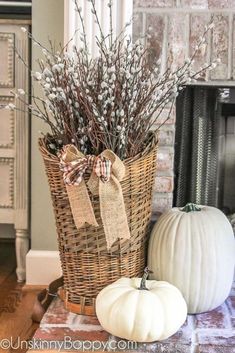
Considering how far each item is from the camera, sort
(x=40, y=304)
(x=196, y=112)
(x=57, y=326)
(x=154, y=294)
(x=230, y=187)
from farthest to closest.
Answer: (x=230, y=187) → (x=196, y=112) → (x=40, y=304) → (x=57, y=326) → (x=154, y=294)

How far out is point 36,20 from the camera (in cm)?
209

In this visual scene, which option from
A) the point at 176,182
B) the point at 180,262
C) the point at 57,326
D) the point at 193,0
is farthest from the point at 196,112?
the point at 57,326

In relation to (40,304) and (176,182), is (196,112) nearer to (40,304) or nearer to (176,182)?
(176,182)

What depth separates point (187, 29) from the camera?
184 centimetres

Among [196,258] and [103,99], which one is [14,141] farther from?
[196,258]

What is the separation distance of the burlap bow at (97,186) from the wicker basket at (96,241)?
1.4 inches

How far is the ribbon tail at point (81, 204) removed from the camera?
1.53 metres

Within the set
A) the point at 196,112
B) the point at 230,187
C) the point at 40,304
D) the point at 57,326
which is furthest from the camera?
the point at 230,187

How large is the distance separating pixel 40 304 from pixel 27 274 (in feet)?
1.35

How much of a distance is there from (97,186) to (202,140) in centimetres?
63

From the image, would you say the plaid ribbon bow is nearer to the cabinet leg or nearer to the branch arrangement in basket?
the branch arrangement in basket

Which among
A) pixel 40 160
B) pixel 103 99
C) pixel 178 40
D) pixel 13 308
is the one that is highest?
pixel 178 40

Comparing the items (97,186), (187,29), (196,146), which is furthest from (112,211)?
(187,29)

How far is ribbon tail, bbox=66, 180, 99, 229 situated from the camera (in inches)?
60.1
